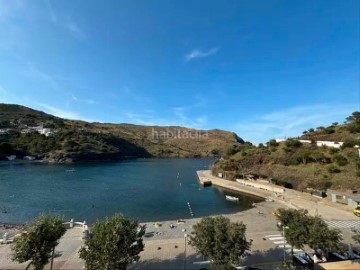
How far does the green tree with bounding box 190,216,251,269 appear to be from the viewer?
19641 mm

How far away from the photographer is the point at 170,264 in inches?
980

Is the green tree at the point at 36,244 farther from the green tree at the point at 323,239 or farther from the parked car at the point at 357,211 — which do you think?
the parked car at the point at 357,211

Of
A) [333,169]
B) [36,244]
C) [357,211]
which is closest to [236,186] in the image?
[333,169]

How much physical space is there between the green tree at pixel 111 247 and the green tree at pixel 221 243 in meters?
5.36

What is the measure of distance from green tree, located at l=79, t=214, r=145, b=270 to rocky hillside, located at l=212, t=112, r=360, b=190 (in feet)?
173

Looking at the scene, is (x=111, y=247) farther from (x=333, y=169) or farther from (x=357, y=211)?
(x=333, y=169)

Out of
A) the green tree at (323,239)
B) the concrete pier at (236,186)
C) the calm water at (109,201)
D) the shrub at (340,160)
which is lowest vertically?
the calm water at (109,201)

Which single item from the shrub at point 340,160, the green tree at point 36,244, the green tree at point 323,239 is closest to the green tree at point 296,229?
the green tree at point 323,239

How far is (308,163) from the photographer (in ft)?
243

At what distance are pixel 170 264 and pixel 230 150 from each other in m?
96.2

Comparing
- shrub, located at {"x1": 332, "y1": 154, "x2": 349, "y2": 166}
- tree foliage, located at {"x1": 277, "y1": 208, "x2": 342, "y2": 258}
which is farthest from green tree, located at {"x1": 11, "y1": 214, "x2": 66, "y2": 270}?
shrub, located at {"x1": 332, "y1": 154, "x2": 349, "y2": 166}

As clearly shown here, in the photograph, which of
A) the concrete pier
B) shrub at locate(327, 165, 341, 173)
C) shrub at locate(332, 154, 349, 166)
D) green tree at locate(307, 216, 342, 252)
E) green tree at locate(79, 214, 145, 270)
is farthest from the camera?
the concrete pier

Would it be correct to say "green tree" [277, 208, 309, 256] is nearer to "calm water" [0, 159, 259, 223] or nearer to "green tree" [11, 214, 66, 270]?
"green tree" [11, 214, 66, 270]

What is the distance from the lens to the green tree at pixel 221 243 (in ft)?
64.4
